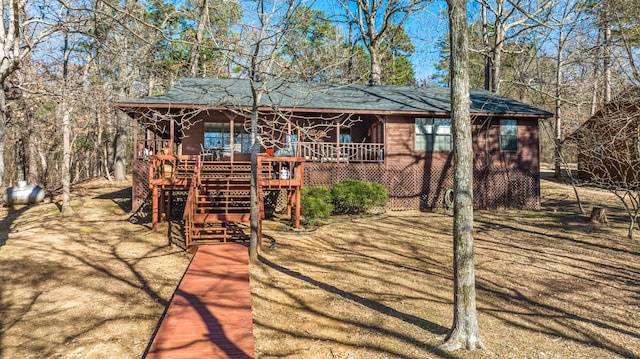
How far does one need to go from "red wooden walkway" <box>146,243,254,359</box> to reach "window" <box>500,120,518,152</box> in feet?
41.7

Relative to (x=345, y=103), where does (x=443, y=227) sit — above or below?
below

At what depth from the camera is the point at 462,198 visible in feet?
15.9

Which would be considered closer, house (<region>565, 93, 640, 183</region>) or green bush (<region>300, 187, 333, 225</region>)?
house (<region>565, 93, 640, 183</region>)

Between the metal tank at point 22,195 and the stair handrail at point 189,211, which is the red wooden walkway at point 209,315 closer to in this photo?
the stair handrail at point 189,211

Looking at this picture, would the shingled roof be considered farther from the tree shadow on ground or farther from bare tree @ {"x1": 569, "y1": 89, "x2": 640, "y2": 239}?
the tree shadow on ground

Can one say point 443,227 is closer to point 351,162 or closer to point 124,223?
point 351,162

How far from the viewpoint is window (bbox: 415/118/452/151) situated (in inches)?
596

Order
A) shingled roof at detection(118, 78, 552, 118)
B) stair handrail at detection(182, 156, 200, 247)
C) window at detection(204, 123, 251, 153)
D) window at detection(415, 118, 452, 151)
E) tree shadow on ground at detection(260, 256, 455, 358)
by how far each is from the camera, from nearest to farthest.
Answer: tree shadow on ground at detection(260, 256, 455, 358) < stair handrail at detection(182, 156, 200, 247) < shingled roof at detection(118, 78, 552, 118) < window at detection(415, 118, 452, 151) < window at detection(204, 123, 251, 153)

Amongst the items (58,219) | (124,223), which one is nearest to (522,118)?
(124,223)

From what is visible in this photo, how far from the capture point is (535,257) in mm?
8695

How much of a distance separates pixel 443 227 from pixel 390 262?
4171mm

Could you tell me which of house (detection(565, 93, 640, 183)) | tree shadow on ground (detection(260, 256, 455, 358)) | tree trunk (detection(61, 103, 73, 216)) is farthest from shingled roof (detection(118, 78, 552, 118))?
tree shadow on ground (detection(260, 256, 455, 358))

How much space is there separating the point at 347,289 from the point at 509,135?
12.4 metres

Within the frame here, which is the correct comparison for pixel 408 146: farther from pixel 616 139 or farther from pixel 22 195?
pixel 22 195
